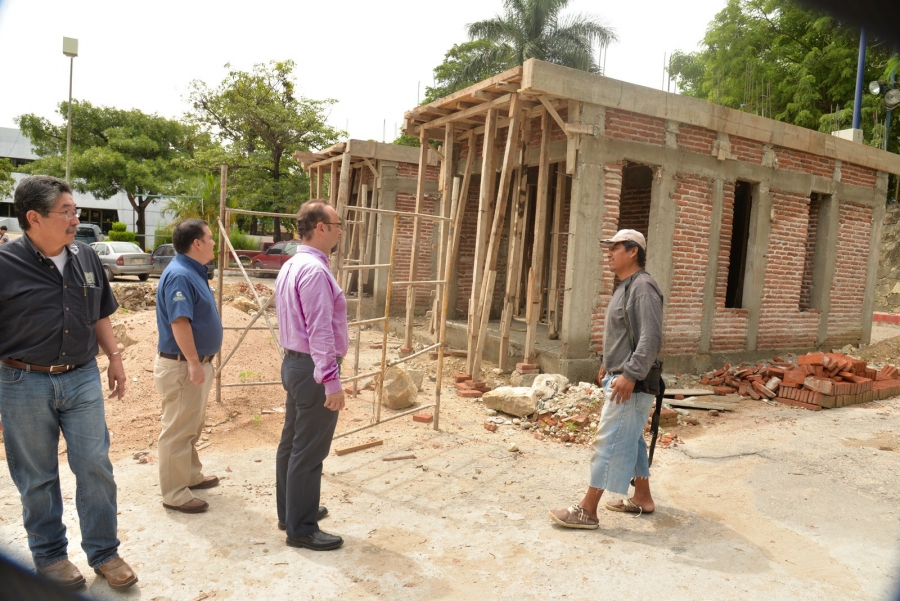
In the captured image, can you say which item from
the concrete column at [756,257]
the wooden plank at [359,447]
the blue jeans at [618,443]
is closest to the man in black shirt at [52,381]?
the wooden plank at [359,447]

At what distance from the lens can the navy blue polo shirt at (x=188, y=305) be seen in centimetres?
407

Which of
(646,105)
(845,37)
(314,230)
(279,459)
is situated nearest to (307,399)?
(279,459)

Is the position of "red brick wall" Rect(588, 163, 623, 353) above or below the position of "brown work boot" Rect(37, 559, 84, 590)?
above

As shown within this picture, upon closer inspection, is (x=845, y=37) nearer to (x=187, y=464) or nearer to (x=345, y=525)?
(x=345, y=525)

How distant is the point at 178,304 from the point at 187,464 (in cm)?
110

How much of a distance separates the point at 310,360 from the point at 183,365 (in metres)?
1.13

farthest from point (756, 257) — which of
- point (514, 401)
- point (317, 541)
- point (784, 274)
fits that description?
point (317, 541)

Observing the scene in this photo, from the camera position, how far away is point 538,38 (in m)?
30.4

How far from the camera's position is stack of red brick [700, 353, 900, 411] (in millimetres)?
8375

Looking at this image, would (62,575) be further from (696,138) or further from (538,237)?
(696,138)

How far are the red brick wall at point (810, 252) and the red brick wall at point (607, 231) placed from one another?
5.18 m

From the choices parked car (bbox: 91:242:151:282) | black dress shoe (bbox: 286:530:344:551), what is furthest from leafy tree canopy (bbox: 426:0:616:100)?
black dress shoe (bbox: 286:530:344:551)

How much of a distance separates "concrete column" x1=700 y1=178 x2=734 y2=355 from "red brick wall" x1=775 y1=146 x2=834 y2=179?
1.55m

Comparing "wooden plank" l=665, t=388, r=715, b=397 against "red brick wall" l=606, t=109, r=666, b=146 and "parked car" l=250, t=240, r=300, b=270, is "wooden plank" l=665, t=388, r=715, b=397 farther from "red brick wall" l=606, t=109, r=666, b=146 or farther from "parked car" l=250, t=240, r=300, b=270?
"parked car" l=250, t=240, r=300, b=270
